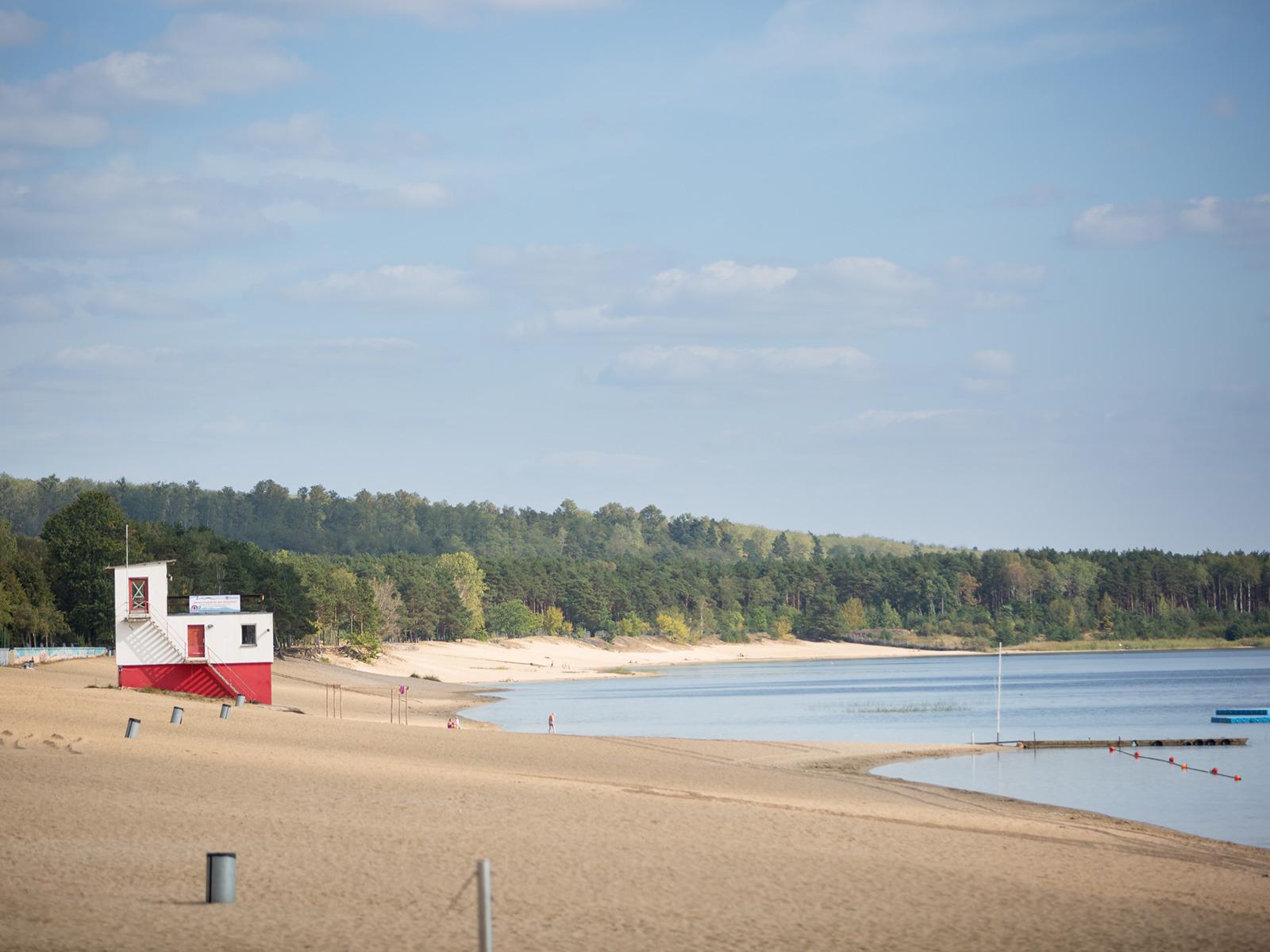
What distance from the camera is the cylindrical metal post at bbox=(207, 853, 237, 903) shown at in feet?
54.7

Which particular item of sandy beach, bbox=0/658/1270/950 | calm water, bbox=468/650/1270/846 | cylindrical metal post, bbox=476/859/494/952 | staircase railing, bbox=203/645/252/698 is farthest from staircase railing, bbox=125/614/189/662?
cylindrical metal post, bbox=476/859/494/952

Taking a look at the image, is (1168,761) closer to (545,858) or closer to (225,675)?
(545,858)

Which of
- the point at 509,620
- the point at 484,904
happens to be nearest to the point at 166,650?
the point at 484,904

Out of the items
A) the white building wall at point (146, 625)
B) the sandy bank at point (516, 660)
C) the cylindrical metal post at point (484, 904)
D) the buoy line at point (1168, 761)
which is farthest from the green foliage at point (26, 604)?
the cylindrical metal post at point (484, 904)

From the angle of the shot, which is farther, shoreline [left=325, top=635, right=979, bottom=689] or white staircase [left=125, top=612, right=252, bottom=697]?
shoreline [left=325, top=635, right=979, bottom=689]

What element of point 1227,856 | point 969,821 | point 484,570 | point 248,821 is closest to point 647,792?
point 969,821

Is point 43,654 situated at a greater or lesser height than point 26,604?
lesser

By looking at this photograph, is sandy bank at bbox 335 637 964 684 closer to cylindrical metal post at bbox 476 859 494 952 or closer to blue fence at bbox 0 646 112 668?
blue fence at bbox 0 646 112 668

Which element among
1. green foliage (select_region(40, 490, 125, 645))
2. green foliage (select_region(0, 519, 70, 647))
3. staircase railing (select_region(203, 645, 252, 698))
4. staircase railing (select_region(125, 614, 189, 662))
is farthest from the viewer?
green foliage (select_region(40, 490, 125, 645))

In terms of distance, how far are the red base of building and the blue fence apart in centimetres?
942

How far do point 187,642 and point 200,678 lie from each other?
165 centimetres

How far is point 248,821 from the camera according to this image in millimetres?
23031

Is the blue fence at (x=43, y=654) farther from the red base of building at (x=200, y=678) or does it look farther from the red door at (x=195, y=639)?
the red door at (x=195, y=639)

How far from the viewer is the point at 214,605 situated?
5959cm
